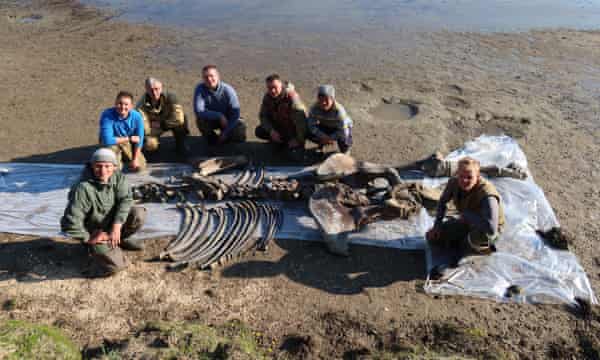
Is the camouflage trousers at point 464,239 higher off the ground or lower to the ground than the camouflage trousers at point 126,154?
lower

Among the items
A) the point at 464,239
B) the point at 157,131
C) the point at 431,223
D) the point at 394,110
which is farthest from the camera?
the point at 394,110

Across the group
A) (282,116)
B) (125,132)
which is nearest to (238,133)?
(282,116)

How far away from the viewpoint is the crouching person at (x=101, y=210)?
453cm

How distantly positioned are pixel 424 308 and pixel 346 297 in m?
0.81

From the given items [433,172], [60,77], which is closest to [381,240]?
[433,172]

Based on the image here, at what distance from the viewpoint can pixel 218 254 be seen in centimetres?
509

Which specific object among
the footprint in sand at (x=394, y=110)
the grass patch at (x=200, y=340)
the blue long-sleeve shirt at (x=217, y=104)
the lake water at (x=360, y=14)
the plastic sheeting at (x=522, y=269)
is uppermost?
the lake water at (x=360, y=14)

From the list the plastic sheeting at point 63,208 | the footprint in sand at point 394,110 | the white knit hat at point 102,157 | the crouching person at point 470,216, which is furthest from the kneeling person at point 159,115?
the crouching person at point 470,216

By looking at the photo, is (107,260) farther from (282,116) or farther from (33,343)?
(282,116)

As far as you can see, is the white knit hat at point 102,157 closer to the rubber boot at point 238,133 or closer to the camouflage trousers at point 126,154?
the camouflage trousers at point 126,154

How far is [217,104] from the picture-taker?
7035mm

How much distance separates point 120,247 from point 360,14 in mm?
11592

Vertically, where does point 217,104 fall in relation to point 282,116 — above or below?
above

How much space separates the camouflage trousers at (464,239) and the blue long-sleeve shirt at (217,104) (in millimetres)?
3766
